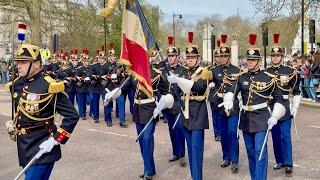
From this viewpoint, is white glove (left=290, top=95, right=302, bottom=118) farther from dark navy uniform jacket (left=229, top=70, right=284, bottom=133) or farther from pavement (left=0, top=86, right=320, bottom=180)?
pavement (left=0, top=86, right=320, bottom=180)

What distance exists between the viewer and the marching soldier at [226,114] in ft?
28.3

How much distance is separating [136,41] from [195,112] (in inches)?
54.9

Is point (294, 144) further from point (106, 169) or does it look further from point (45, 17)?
point (45, 17)

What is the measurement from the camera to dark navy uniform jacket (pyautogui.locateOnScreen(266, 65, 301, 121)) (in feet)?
26.9

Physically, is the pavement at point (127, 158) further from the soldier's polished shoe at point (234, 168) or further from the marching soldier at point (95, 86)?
the marching soldier at point (95, 86)

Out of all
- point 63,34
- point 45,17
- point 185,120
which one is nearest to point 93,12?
point 63,34

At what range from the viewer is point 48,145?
5.23 meters

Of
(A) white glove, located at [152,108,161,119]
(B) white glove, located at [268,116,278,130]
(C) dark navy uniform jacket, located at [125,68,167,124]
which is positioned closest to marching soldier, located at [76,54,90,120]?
(C) dark navy uniform jacket, located at [125,68,167,124]

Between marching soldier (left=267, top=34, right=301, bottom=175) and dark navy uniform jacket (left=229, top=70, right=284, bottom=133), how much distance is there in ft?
1.93

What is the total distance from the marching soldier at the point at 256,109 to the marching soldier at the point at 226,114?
0.87 metres

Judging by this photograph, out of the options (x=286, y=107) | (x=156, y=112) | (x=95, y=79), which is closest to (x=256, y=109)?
(x=286, y=107)

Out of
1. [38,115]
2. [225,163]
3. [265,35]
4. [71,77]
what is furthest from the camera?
[265,35]

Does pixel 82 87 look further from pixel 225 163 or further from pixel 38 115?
pixel 38 115

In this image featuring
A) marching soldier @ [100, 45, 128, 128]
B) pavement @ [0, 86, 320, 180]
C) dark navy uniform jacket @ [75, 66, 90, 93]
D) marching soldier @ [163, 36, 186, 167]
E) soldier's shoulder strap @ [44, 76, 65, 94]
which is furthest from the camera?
dark navy uniform jacket @ [75, 66, 90, 93]
